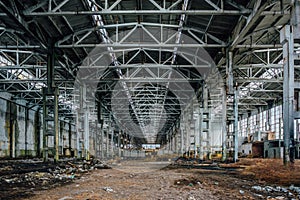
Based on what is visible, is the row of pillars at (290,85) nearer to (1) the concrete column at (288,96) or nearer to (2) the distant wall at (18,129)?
(1) the concrete column at (288,96)

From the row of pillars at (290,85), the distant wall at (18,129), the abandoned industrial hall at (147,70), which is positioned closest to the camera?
the abandoned industrial hall at (147,70)

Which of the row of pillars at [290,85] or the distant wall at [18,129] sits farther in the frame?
the distant wall at [18,129]

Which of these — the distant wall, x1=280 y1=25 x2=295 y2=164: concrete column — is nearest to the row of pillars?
x1=280 y1=25 x2=295 y2=164: concrete column

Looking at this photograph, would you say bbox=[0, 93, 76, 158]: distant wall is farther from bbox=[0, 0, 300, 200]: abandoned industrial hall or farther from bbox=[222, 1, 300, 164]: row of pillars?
bbox=[222, 1, 300, 164]: row of pillars

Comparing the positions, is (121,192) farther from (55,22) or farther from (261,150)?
(261,150)

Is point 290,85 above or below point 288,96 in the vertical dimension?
above

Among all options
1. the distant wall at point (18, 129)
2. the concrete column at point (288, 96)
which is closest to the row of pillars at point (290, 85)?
the concrete column at point (288, 96)

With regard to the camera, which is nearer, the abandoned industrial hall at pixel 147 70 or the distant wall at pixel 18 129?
the abandoned industrial hall at pixel 147 70

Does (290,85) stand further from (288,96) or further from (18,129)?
(18,129)

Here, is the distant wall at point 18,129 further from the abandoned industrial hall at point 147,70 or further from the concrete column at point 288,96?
the concrete column at point 288,96

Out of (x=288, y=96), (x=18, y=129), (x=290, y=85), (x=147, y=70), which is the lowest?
(x=18, y=129)

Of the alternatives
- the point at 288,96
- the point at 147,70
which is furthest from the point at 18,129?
the point at 288,96

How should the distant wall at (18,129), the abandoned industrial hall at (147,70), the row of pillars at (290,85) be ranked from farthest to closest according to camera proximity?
the distant wall at (18,129) → the row of pillars at (290,85) → the abandoned industrial hall at (147,70)

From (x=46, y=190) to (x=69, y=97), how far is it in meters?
27.7
